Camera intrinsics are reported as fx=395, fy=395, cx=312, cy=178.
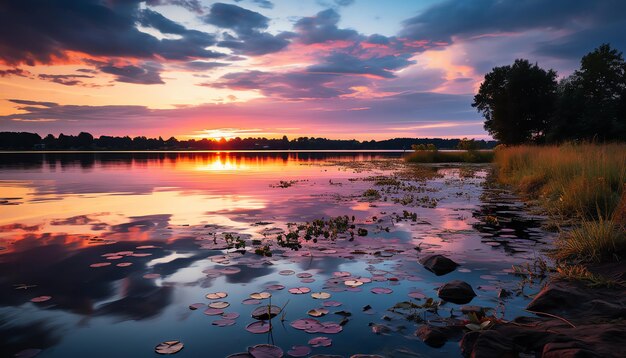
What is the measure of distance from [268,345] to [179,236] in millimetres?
7094

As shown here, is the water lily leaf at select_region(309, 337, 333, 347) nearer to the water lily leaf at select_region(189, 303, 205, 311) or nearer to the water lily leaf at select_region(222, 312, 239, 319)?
the water lily leaf at select_region(222, 312, 239, 319)

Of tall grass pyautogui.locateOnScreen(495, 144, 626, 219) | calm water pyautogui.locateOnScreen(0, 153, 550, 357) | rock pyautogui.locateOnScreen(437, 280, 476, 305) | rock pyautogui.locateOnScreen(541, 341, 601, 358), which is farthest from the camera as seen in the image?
tall grass pyautogui.locateOnScreen(495, 144, 626, 219)

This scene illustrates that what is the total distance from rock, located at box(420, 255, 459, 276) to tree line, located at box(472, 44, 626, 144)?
34930mm

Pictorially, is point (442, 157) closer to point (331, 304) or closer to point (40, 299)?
point (331, 304)

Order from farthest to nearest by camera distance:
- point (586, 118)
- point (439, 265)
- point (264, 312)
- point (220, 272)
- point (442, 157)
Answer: point (442, 157), point (586, 118), point (439, 265), point (220, 272), point (264, 312)

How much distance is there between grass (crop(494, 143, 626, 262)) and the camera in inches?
307

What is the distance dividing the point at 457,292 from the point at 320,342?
2.74 meters

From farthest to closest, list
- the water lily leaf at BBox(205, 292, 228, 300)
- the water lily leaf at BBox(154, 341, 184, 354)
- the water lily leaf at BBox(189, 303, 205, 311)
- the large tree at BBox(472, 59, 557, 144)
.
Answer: the large tree at BBox(472, 59, 557, 144) < the water lily leaf at BBox(205, 292, 228, 300) < the water lily leaf at BBox(189, 303, 205, 311) < the water lily leaf at BBox(154, 341, 184, 354)

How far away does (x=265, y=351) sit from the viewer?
4.55 metres

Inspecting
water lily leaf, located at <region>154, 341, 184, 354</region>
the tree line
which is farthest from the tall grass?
the tree line

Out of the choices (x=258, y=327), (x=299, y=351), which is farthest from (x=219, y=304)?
(x=299, y=351)

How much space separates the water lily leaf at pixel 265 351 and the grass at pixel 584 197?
650cm

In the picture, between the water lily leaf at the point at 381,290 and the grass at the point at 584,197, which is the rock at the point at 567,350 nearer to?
the water lily leaf at the point at 381,290

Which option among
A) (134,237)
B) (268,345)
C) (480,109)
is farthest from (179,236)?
(480,109)
